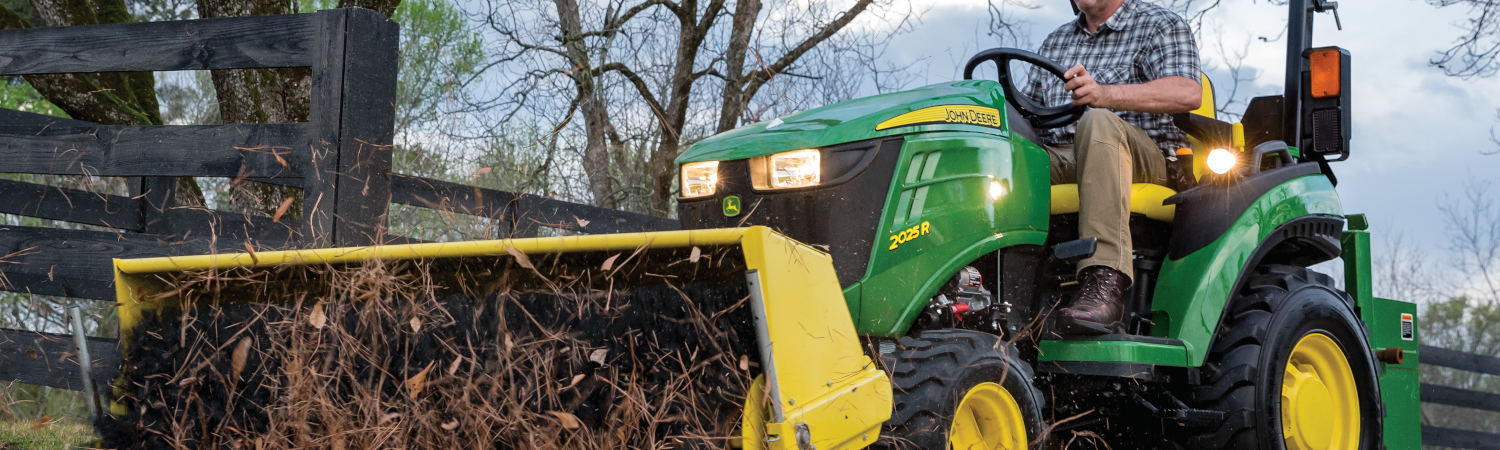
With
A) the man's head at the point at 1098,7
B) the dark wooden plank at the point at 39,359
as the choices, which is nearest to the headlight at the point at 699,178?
the man's head at the point at 1098,7

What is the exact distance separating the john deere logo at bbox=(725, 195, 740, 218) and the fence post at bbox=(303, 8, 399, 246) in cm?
120

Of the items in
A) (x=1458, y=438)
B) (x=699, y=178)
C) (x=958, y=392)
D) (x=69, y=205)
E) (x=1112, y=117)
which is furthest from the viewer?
(x=1458, y=438)

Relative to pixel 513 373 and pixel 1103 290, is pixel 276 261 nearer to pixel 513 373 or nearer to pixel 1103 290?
pixel 513 373

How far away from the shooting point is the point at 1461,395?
9.98m

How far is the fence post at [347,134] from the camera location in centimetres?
348

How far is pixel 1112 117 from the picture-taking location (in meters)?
3.31

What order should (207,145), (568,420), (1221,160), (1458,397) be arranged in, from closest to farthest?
1. (568,420)
2. (1221,160)
3. (207,145)
4. (1458,397)

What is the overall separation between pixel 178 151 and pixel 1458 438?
10101 mm

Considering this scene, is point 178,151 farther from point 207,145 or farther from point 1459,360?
point 1459,360

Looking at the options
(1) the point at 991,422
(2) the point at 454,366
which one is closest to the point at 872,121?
(1) the point at 991,422

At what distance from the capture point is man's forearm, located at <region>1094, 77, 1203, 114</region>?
344 centimetres

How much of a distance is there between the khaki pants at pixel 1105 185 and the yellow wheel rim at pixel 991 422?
0.61m

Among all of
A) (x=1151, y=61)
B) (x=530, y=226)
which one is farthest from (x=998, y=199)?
(x=530, y=226)

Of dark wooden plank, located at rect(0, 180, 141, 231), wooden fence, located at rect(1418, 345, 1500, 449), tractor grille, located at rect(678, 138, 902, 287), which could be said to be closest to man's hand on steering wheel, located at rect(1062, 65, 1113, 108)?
tractor grille, located at rect(678, 138, 902, 287)
